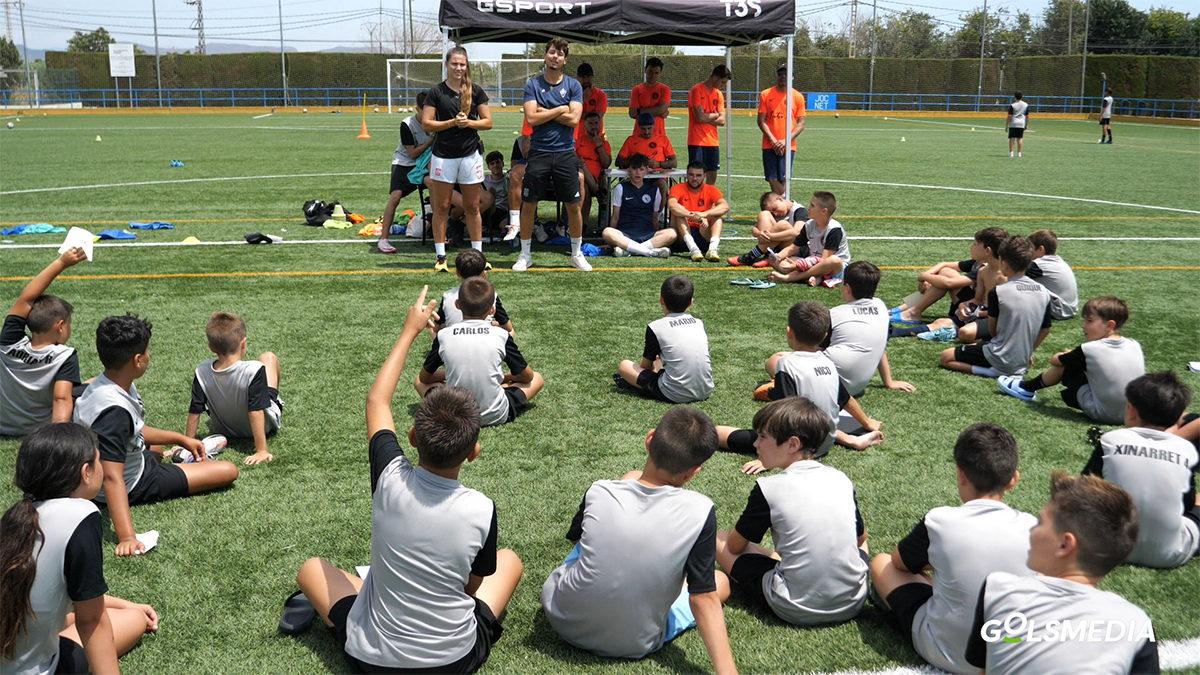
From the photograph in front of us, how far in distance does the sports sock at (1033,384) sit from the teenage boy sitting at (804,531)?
325cm

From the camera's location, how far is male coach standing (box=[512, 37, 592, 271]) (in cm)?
1008

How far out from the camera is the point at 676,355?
6.30 m

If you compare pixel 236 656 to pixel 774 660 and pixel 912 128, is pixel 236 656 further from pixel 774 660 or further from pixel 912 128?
pixel 912 128

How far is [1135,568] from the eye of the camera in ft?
14.0

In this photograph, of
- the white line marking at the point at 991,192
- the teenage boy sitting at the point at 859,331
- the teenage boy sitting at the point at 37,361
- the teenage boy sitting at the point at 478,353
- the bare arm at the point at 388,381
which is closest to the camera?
the bare arm at the point at 388,381

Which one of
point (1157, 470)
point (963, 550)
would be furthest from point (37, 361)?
point (1157, 470)

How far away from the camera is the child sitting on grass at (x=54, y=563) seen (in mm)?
2824

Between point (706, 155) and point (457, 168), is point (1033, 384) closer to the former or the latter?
point (457, 168)

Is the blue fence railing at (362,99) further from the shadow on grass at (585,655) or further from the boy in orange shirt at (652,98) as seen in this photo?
the shadow on grass at (585,655)

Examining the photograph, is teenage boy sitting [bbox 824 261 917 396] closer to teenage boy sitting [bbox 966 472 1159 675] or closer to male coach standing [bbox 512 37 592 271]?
teenage boy sitting [bbox 966 472 1159 675]

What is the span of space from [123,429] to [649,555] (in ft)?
8.92

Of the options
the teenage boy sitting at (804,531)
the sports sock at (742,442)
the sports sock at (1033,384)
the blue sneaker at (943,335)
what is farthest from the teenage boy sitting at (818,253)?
the teenage boy sitting at (804,531)

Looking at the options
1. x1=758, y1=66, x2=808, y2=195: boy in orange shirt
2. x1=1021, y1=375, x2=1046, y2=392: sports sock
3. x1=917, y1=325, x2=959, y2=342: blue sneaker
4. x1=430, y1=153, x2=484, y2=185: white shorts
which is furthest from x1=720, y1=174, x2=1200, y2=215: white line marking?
x1=1021, y1=375, x2=1046, y2=392: sports sock
